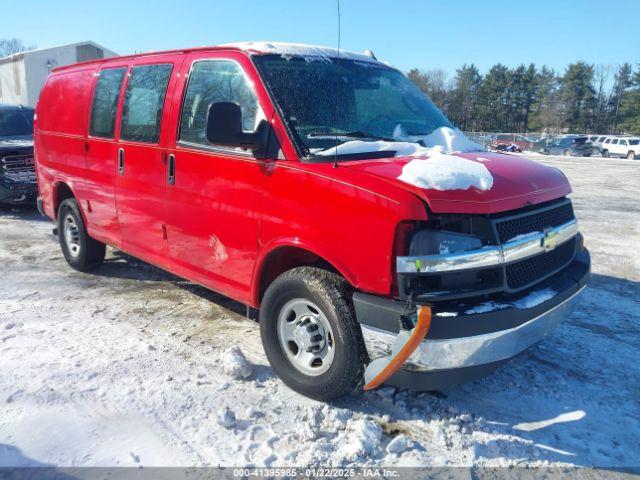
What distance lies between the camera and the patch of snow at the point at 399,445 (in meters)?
2.85

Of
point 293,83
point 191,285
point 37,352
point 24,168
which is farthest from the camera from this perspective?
point 24,168

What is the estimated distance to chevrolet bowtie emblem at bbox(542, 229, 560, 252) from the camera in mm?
3197

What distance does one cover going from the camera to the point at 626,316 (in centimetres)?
487

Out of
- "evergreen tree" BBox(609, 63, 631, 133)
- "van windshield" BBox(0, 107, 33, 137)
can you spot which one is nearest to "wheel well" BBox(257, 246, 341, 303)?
"van windshield" BBox(0, 107, 33, 137)

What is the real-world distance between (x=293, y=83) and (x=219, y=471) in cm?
245

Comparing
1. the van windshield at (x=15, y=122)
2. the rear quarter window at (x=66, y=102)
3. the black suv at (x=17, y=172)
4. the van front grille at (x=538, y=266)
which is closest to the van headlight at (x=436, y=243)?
the van front grille at (x=538, y=266)

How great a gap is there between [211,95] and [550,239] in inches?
100.0

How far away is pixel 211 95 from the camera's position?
12.7ft

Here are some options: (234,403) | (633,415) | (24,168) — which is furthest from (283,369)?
(24,168)

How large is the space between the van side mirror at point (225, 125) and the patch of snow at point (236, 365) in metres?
1.48

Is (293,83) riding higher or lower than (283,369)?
higher

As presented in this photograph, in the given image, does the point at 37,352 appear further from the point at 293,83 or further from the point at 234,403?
the point at 293,83

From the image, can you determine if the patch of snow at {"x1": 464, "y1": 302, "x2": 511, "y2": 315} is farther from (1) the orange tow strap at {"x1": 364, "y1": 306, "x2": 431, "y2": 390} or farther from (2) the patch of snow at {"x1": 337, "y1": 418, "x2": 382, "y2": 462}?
(2) the patch of snow at {"x1": 337, "y1": 418, "x2": 382, "y2": 462}

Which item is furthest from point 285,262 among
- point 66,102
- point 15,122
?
point 15,122
